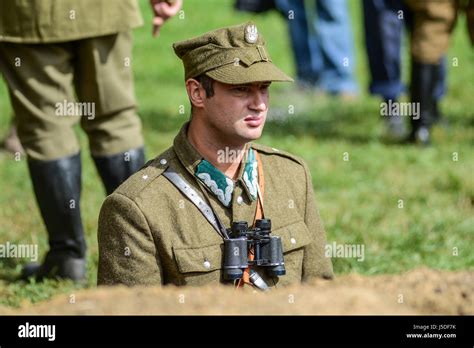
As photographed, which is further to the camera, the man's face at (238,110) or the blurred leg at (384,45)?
the blurred leg at (384,45)

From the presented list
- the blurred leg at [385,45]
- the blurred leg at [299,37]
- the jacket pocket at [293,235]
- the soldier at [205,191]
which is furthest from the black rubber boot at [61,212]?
the blurred leg at [299,37]

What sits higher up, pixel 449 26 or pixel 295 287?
pixel 449 26

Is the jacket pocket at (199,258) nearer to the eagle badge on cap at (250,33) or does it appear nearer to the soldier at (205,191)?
the soldier at (205,191)

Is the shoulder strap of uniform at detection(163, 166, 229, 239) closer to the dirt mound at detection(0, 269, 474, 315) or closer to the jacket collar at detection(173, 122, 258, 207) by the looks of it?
the jacket collar at detection(173, 122, 258, 207)

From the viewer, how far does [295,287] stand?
4480 millimetres

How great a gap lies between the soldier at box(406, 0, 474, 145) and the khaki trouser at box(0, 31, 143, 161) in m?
3.41

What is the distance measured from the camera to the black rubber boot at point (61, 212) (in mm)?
6273

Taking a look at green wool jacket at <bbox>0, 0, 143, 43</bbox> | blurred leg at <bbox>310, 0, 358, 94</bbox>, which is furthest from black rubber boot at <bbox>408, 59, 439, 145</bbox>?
green wool jacket at <bbox>0, 0, 143, 43</bbox>

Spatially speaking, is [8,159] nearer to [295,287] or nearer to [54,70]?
[54,70]

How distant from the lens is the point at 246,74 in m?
4.66

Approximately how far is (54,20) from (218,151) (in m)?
1.56

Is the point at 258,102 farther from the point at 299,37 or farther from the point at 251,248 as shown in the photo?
the point at 299,37
